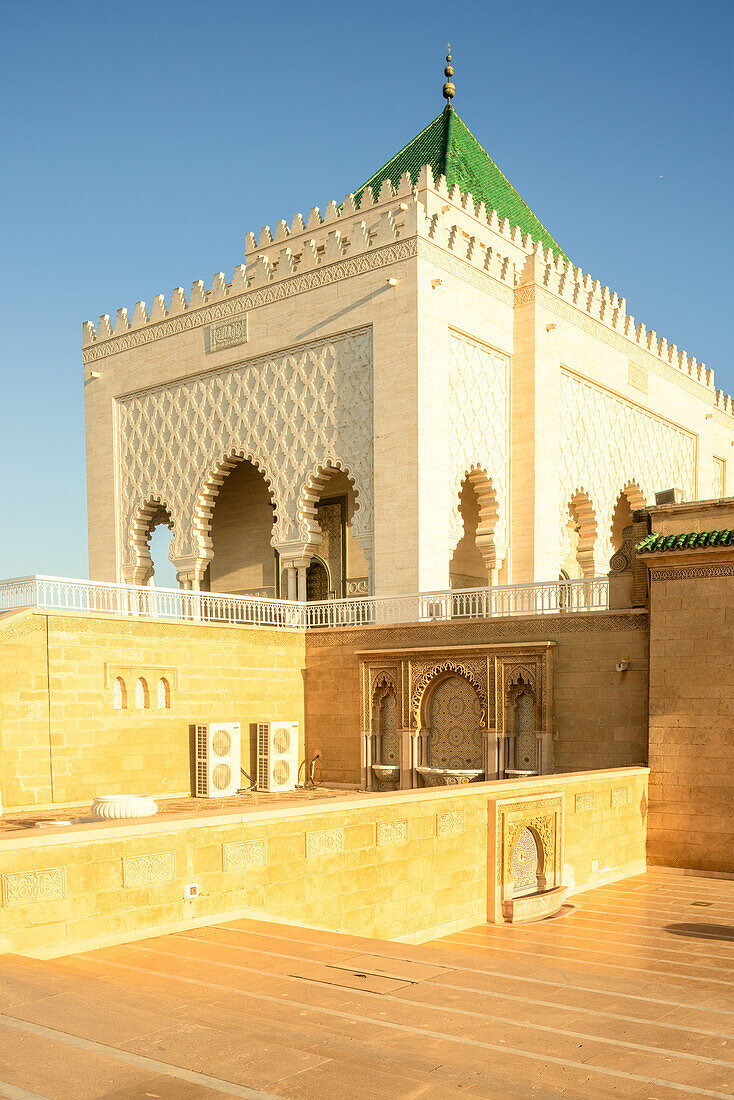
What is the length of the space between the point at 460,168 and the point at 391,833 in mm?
14297

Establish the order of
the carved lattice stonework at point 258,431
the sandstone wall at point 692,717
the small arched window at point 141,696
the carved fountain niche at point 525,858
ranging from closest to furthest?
1. the carved fountain niche at point 525,858
2. the sandstone wall at point 692,717
3. the small arched window at point 141,696
4. the carved lattice stonework at point 258,431

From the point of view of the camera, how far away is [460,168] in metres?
→ 17.7

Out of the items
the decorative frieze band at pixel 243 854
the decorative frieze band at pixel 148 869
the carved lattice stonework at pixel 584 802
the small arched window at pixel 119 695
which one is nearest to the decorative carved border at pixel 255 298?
the small arched window at pixel 119 695

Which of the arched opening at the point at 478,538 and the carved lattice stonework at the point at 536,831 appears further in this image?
the arched opening at the point at 478,538

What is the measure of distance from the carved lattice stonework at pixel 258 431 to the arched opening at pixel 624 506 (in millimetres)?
5813

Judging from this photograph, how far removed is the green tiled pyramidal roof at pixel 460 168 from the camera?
1750cm

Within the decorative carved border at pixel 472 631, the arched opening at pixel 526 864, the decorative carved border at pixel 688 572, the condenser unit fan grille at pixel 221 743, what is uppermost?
the decorative carved border at pixel 688 572

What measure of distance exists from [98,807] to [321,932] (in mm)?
2252

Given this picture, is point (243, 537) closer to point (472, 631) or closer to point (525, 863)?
point (472, 631)

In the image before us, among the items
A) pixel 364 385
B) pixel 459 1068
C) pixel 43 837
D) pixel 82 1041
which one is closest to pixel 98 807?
pixel 43 837

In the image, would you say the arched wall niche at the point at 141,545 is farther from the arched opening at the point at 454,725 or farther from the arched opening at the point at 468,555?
the arched opening at the point at 454,725

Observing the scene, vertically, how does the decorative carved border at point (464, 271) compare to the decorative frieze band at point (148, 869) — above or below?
above

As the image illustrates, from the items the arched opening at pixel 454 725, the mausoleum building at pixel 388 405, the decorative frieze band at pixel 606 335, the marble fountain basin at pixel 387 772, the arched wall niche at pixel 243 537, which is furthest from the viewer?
the arched wall niche at pixel 243 537

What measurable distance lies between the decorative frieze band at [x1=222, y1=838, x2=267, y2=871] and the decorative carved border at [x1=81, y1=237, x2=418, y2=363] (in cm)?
992
